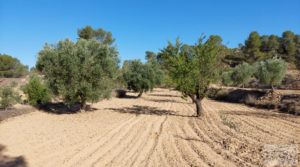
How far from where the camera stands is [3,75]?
70625 millimetres

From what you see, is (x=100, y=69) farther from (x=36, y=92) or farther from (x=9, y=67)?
(x=9, y=67)

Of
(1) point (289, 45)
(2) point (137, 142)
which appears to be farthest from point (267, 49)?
(2) point (137, 142)

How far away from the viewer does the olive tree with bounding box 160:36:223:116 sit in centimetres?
2062

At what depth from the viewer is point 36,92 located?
25.1 meters

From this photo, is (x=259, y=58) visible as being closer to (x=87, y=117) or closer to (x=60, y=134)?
(x=87, y=117)

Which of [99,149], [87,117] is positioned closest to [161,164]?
[99,149]

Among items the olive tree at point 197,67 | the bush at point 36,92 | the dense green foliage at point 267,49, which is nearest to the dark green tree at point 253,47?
the dense green foliage at point 267,49

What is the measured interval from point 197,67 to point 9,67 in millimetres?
63909

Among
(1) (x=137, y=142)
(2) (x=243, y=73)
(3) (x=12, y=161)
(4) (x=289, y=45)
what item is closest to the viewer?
(3) (x=12, y=161)

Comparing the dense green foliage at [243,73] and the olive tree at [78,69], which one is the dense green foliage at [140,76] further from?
the dense green foliage at [243,73]

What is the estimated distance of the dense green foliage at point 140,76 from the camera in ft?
132

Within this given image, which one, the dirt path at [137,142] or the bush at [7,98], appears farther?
the bush at [7,98]

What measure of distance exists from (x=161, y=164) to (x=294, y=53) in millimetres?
77184

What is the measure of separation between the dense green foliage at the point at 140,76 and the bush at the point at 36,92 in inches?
632
